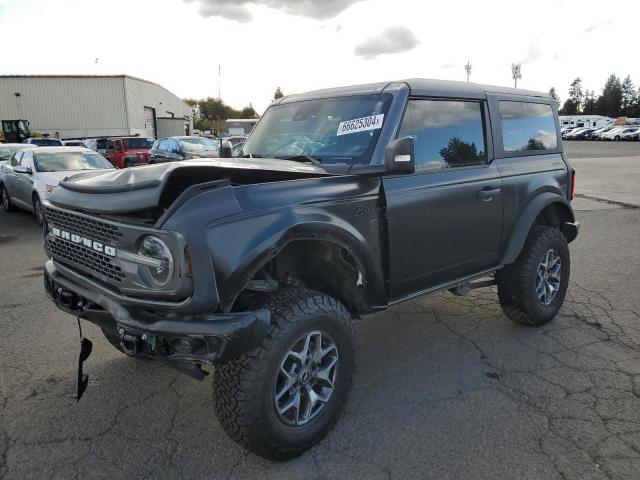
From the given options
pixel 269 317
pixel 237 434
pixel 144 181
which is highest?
pixel 144 181

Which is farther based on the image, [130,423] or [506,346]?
[506,346]

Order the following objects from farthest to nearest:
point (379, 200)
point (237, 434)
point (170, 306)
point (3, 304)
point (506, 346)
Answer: point (3, 304) → point (506, 346) → point (379, 200) → point (237, 434) → point (170, 306)

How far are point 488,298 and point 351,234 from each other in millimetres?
3120

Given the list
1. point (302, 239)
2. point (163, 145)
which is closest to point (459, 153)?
point (302, 239)

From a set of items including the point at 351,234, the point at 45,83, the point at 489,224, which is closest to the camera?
the point at 351,234

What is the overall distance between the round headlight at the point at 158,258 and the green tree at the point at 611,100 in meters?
123

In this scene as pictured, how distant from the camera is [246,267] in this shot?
8.16 feet

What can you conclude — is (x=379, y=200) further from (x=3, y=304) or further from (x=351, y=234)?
(x=3, y=304)

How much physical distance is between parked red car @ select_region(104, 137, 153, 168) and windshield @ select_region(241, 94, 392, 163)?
16.8 m

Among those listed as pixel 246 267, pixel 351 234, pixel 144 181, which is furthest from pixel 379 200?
pixel 144 181

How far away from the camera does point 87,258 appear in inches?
114

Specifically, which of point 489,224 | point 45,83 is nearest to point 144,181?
point 489,224

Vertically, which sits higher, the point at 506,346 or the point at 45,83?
the point at 45,83

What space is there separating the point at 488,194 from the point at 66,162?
949cm
